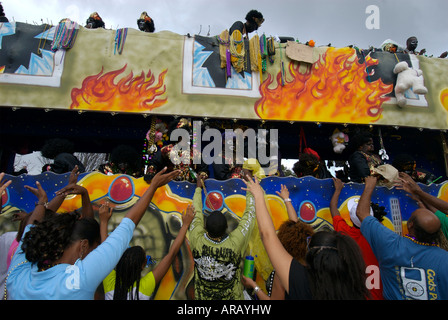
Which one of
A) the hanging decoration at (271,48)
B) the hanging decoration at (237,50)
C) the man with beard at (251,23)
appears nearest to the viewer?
the hanging decoration at (237,50)

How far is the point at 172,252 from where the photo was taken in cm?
243

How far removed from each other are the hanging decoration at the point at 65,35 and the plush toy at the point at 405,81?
5.56m

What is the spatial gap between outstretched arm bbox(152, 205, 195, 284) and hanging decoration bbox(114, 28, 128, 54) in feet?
10.4

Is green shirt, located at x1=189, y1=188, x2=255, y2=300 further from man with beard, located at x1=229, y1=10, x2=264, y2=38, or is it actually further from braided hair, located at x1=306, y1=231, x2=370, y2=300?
man with beard, located at x1=229, y1=10, x2=264, y2=38

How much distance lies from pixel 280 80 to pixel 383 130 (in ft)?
8.09

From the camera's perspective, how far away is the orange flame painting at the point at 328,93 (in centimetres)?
453

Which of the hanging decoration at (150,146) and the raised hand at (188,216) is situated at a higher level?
the hanging decoration at (150,146)

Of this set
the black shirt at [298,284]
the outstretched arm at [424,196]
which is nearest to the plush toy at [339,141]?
the outstretched arm at [424,196]

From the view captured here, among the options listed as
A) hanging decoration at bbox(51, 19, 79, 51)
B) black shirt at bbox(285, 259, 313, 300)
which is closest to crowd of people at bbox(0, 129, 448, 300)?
black shirt at bbox(285, 259, 313, 300)

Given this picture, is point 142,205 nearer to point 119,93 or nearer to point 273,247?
point 273,247

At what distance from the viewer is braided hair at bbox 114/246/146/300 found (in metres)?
1.97

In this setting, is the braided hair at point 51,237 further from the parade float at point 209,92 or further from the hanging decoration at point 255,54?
the hanging decoration at point 255,54

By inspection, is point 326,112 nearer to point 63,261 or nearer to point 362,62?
point 362,62

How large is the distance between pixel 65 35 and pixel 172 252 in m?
3.96
